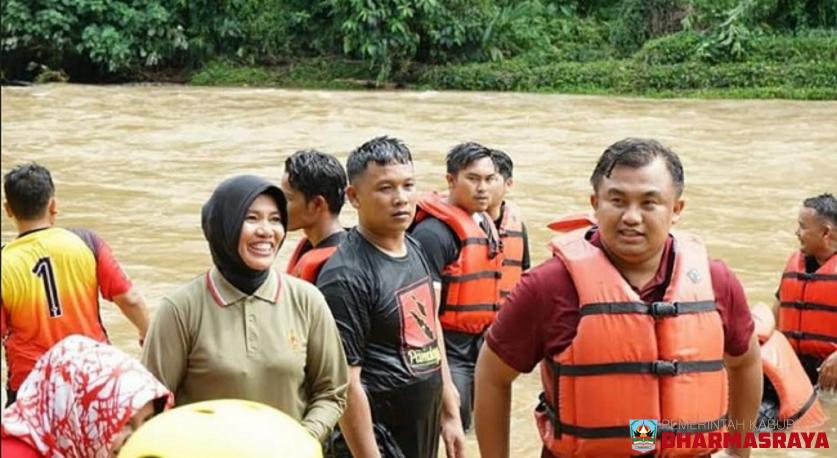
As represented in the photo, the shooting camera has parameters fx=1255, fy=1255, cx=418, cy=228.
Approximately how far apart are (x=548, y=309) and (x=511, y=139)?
Result: 48.0ft

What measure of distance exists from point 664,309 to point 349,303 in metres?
1.00

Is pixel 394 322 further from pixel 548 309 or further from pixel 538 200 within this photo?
pixel 538 200

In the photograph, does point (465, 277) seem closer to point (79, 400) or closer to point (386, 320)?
point (386, 320)

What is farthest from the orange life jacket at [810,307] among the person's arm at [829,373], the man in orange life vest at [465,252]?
the man in orange life vest at [465,252]

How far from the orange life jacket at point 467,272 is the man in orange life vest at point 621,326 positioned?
A: 261 centimetres

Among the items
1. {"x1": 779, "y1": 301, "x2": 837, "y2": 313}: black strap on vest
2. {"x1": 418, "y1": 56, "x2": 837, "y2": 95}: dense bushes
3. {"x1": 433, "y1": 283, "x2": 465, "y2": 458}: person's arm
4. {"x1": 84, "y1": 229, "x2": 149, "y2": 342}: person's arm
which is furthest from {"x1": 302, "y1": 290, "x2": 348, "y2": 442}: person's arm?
{"x1": 418, "y1": 56, "x2": 837, "y2": 95}: dense bushes

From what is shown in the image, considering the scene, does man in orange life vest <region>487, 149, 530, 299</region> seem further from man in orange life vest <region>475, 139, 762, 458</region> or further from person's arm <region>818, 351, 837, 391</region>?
man in orange life vest <region>475, 139, 762, 458</region>

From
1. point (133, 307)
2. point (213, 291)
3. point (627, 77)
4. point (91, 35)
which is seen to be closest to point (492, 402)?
point (213, 291)

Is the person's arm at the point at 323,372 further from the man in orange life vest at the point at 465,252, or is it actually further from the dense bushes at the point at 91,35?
the dense bushes at the point at 91,35

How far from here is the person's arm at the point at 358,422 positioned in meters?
3.40

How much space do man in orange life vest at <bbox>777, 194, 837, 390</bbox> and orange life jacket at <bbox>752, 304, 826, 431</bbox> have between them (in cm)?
15

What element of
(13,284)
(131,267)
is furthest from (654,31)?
(13,284)

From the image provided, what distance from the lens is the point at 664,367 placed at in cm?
279

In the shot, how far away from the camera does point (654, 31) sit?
2655 centimetres
